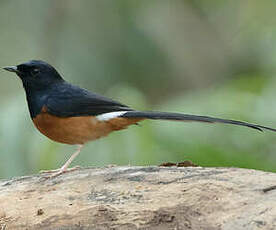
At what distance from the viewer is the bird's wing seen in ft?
17.2

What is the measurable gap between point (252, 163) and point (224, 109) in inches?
28.3

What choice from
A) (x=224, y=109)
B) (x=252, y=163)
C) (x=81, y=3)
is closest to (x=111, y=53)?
(x=81, y=3)

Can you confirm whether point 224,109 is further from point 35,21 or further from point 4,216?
point 35,21

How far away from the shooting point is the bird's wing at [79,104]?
5.25m

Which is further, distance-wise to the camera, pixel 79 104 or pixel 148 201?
pixel 79 104

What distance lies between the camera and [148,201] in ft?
12.8

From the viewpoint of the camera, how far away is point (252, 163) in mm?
5359

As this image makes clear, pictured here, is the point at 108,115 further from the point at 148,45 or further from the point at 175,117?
the point at 148,45

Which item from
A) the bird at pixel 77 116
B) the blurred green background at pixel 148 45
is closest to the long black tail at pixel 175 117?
the bird at pixel 77 116

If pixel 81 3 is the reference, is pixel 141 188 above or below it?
below

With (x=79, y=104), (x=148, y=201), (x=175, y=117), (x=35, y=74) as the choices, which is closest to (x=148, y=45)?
(x=35, y=74)

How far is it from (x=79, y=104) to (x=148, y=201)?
1610 millimetres

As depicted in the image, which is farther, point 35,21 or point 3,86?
point 3,86

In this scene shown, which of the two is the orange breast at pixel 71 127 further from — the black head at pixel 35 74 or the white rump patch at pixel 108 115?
the black head at pixel 35 74
